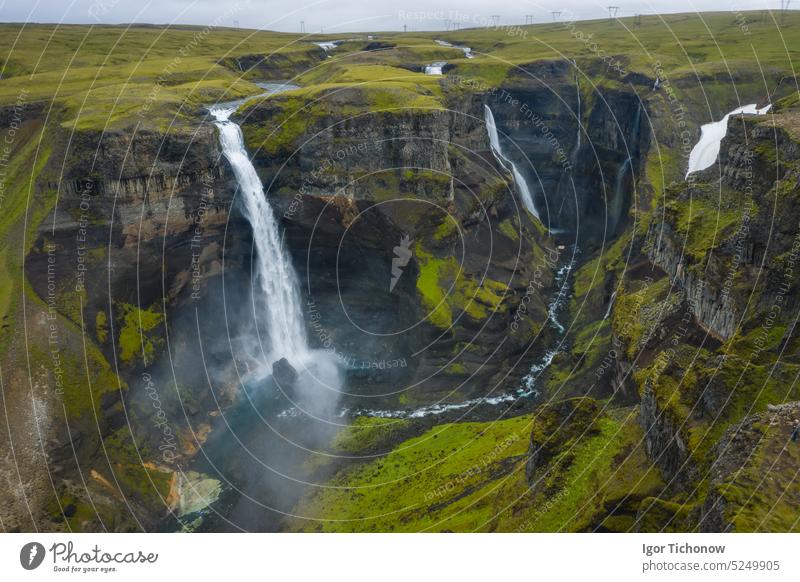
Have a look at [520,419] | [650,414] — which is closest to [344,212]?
[520,419]

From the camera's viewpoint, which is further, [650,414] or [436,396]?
[436,396]

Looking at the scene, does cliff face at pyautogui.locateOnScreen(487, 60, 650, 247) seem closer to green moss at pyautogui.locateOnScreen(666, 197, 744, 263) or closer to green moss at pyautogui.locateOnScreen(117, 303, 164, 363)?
green moss at pyautogui.locateOnScreen(666, 197, 744, 263)

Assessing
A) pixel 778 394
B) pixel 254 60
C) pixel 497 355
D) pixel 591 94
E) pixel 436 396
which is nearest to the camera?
pixel 778 394

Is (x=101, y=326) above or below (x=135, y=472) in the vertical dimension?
above

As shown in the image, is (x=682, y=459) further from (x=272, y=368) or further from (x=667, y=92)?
(x=667, y=92)

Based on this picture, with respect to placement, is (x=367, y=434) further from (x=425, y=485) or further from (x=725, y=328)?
(x=725, y=328)

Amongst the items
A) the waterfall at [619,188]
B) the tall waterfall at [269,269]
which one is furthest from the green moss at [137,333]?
the waterfall at [619,188]

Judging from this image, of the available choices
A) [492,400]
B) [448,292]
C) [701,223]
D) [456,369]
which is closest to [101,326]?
[456,369]

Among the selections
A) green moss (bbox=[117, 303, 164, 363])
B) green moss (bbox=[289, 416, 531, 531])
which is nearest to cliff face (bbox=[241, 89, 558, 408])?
green moss (bbox=[289, 416, 531, 531])
